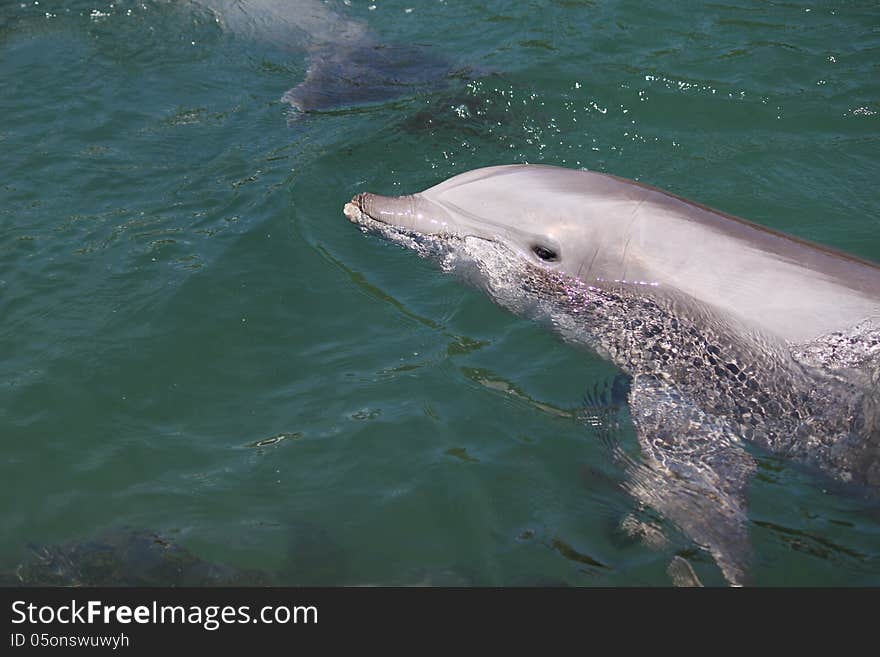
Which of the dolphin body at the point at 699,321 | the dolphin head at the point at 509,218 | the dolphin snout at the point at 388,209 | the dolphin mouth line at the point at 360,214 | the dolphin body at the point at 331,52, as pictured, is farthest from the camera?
the dolphin body at the point at 331,52

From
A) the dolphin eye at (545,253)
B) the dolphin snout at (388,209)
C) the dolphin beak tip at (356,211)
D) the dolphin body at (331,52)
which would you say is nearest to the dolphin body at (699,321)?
the dolphin eye at (545,253)

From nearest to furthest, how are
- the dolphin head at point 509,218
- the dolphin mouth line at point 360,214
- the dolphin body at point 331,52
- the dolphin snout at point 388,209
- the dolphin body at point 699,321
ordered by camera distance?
the dolphin body at point 699,321 < the dolphin head at point 509,218 < the dolphin snout at point 388,209 < the dolphin mouth line at point 360,214 < the dolphin body at point 331,52

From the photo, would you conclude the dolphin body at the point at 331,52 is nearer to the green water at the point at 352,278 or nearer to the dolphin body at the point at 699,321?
the green water at the point at 352,278

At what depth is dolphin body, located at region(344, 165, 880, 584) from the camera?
5137 millimetres

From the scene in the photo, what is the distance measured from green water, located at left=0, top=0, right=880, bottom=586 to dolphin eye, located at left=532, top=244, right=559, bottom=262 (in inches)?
24.9

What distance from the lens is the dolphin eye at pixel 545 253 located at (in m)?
6.08

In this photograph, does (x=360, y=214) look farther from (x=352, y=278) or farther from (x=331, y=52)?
(x=331, y=52)

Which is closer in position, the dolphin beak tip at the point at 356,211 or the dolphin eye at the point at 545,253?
the dolphin eye at the point at 545,253

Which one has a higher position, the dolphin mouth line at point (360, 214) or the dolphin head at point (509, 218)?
the dolphin head at point (509, 218)

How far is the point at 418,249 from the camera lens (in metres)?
6.78

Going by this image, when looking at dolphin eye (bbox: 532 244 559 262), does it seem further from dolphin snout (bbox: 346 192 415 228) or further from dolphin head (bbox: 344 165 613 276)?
dolphin snout (bbox: 346 192 415 228)
